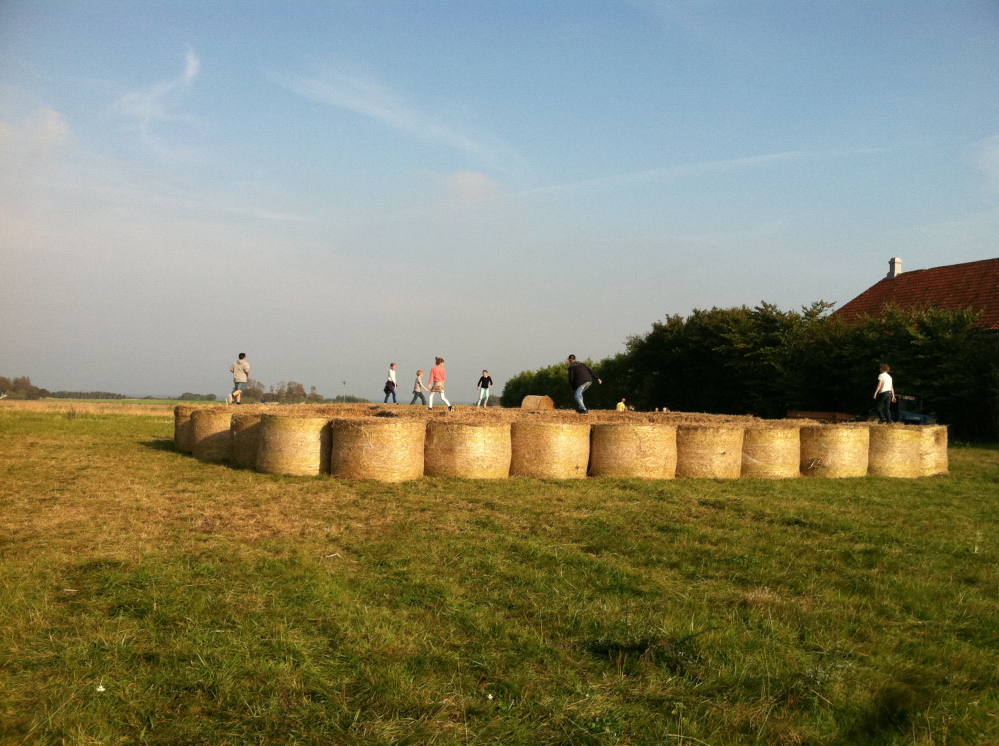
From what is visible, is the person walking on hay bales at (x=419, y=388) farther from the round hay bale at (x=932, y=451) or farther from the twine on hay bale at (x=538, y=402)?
the round hay bale at (x=932, y=451)

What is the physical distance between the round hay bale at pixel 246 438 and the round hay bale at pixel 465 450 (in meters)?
3.32

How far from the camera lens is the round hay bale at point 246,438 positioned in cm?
1259

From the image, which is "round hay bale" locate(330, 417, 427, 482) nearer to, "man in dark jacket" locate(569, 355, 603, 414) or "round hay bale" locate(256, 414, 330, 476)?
"round hay bale" locate(256, 414, 330, 476)

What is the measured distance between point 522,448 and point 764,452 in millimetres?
4403

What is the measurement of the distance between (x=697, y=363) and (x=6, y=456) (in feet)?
111

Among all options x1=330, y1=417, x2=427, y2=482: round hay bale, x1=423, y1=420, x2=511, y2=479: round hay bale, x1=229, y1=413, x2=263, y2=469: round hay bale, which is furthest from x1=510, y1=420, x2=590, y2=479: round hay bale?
x1=229, y1=413, x2=263, y2=469: round hay bale

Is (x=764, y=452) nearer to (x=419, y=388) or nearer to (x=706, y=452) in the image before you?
(x=706, y=452)

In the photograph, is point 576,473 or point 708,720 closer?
point 708,720

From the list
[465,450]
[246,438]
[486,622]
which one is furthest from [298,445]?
[486,622]

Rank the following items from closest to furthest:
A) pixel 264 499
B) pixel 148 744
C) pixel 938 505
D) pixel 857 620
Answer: pixel 148 744
pixel 857 620
pixel 264 499
pixel 938 505

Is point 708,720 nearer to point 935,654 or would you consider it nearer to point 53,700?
point 935,654

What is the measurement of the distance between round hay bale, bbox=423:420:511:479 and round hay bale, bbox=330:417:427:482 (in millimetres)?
207

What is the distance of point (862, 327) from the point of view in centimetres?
2955

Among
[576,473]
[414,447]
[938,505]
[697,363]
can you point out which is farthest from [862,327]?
[414,447]
